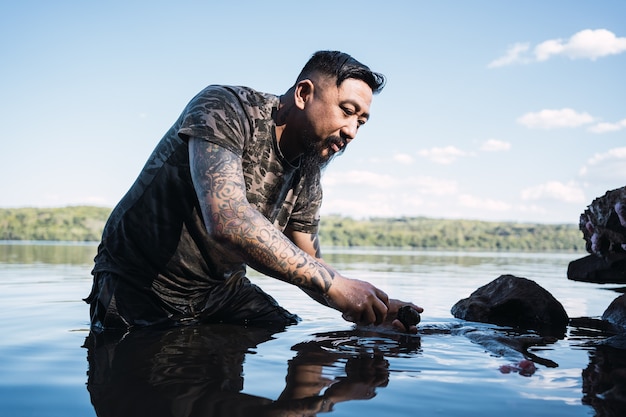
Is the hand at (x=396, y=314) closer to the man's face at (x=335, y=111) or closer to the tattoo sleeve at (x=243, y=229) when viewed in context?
the tattoo sleeve at (x=243, y=229)

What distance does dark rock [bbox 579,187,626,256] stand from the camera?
7008mm

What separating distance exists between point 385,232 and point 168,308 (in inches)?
3359

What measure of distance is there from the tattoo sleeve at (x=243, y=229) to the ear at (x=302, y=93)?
76 cm

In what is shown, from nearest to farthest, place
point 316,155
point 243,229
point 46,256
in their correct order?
1. point 243,229
2. point 316,155
3. point 46,256

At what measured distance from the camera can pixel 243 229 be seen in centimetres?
279

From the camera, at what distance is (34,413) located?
1.98m

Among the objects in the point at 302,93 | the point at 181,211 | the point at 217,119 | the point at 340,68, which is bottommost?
the point at 181,211

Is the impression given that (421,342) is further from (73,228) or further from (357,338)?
(73,228)

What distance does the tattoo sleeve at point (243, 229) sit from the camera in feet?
9.18

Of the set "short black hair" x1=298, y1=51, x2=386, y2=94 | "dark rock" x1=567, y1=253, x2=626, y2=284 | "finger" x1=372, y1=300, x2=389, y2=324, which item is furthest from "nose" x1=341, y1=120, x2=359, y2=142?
"dark rock" x1=567, y1=253, x2=626, y2=284

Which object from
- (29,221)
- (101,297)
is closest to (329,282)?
(101,297)

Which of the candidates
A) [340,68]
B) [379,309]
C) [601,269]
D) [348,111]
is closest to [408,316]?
[379,309]

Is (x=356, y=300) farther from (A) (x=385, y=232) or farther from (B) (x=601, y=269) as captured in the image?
(A) (x=385, y=232)

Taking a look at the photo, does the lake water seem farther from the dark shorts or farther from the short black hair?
the short black hair
